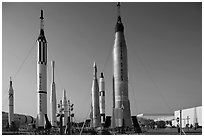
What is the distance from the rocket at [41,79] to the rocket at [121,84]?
797 cm

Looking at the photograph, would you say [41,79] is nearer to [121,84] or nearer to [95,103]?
[95,103]

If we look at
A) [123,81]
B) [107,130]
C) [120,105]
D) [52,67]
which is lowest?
[107,130]

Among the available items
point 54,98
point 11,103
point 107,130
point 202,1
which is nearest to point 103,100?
point 54,98

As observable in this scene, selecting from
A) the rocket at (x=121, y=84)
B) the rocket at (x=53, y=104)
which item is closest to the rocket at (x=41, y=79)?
the rocket at (x=53, y=104)

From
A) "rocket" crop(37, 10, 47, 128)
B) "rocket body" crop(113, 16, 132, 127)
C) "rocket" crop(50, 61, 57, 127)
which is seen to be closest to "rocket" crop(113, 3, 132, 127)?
"rocket body" crop(113, 16, 132, 127)

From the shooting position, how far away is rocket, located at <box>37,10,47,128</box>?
26609 millimetres

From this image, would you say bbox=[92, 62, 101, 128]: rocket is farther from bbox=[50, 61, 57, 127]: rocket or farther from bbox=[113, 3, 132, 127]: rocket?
bbox=[113, 3, 132, 127]: rocket

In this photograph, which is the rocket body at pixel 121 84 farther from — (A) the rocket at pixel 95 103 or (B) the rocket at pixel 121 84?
(A) the rocket at pixel 95 103

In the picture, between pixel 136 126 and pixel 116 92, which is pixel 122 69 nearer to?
pixel 116 92

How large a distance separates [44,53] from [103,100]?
11.8 meters

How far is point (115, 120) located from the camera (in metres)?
22.0

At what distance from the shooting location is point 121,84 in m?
22.0

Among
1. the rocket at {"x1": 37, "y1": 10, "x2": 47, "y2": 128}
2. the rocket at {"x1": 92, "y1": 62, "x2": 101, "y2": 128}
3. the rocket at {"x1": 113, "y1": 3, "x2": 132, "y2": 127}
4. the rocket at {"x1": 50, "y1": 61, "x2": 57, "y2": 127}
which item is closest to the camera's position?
the rocket at {"x1": 113, "y1": 3, "x2": 132, "y2": 127}

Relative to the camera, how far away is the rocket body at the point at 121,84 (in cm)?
2164
